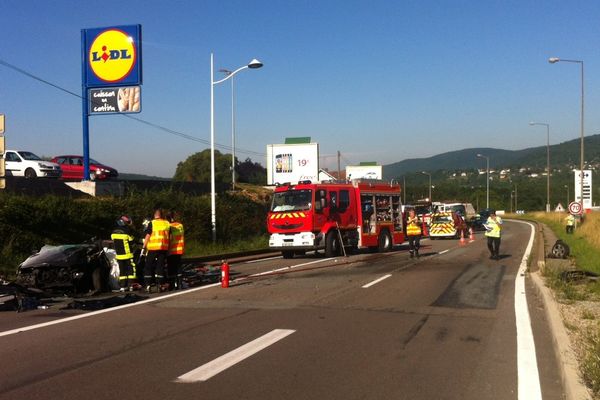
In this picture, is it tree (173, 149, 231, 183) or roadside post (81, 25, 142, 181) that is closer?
roadside post (81, 25, 142, 181)

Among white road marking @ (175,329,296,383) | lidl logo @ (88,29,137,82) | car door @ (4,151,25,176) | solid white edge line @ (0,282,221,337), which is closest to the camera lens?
white road marking @ (175,329,296,383)

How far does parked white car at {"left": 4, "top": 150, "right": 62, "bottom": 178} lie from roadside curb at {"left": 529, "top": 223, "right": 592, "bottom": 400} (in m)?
23.5

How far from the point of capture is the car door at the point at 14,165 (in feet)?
92.9

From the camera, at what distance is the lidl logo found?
86.6 ft

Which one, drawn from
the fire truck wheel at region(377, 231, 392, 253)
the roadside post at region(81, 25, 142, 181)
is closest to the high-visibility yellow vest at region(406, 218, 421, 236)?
the fire truck wheel at region(377, 231, 392, 253)

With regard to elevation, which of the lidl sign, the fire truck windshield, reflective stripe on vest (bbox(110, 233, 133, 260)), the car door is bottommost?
reflective stripe on vest (bbox(110, 233, 133, 260))

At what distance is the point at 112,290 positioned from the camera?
42.9 feet

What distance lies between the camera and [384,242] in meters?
26.0

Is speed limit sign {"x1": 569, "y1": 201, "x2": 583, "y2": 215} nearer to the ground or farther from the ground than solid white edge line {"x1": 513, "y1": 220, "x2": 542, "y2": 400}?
farther from the ground

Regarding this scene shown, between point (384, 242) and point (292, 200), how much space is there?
18.1 ft

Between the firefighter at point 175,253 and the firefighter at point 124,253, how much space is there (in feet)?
2.75

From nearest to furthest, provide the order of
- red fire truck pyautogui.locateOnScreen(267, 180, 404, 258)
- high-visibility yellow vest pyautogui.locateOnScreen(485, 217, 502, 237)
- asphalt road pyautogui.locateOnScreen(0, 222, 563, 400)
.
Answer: asphalt road pyautogui.locateOnScreen(0, 222, 563, 400), high-visibility yellow vest pyautogui.locateOnScreen(485, 217, 502, 237), red fire truck pyautogui.locateOnScreen(267, 180, 404, 258)

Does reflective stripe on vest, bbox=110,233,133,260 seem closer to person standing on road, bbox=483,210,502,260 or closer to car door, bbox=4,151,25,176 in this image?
person standing on road, bbox=483,210,502,260

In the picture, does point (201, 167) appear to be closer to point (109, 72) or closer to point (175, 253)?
point (109, 72)
